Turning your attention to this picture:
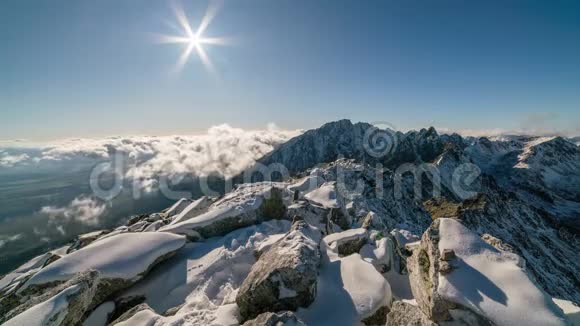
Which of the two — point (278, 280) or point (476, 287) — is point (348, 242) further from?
point (476, 287)

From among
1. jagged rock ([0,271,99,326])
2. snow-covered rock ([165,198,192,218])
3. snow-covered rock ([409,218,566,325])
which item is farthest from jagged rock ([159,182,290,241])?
snow-covered rock ([409,218,566,325])

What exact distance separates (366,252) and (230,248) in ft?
27.8

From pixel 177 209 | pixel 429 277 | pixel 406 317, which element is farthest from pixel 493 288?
pixel 177 209

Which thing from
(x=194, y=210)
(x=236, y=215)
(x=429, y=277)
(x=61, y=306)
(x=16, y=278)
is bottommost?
(x=16, y=278)

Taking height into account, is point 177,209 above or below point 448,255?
below

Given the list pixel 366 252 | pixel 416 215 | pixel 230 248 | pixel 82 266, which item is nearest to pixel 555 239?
pixel 416 215

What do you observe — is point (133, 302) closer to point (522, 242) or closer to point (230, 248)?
point (230, 248)

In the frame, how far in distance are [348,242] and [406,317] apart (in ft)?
26.2

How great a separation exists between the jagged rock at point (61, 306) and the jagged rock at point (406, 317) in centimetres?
1104

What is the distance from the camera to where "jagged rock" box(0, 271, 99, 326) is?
7953 mm

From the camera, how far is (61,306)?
8500 mm

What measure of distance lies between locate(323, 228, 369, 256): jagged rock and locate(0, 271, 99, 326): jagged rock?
11.9 metres

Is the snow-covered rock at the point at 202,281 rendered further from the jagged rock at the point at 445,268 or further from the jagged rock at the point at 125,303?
the jagged rock at the point at 445,268

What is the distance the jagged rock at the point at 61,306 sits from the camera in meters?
7.95
